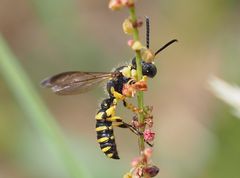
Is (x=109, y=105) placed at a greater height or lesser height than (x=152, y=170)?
lesser

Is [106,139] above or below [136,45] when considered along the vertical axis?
below

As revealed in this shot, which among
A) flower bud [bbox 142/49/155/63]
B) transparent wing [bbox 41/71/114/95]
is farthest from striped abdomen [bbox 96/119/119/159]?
flower bud [bbox 142/49/155/63]

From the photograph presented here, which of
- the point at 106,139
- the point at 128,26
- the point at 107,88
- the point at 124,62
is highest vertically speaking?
the point at 128,26

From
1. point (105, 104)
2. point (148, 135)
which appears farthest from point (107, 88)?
point (148, 135)

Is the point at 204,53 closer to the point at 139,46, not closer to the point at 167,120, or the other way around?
the point at 167,120

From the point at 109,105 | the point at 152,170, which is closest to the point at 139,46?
the point at 152,170

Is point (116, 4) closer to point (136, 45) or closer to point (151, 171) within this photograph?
point (136, 45)
